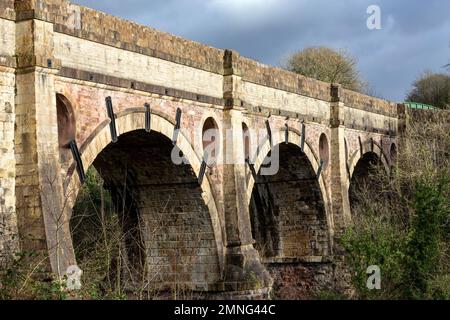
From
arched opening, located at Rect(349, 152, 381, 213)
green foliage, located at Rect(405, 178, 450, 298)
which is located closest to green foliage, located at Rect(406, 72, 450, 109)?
arched opening, located at Rect(349, 152, 381, 213)

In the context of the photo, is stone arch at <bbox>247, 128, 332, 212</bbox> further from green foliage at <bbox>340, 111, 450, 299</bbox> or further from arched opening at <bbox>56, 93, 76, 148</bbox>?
arched opening at <bbox>56, 93, 76, 148</bbox>

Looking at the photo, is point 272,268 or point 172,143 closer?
point 172,143

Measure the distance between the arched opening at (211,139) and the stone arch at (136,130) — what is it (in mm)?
590

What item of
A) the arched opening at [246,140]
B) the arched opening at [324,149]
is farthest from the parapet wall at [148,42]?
the arched opening at [246,140]

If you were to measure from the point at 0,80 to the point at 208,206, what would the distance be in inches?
286

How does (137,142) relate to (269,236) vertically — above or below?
above

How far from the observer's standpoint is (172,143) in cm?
1766

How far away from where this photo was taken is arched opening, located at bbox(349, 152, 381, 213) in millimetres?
30344

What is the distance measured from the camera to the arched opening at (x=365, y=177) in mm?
30344

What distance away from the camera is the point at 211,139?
19297 millimetres

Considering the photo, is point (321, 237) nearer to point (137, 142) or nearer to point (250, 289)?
point (250, 289)

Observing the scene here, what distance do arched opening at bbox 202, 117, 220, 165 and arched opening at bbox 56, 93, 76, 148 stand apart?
5.25 metres

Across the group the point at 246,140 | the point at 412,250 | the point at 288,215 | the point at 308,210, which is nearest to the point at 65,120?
the point at 246,140

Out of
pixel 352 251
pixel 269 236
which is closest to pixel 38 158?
pixel 352 251
